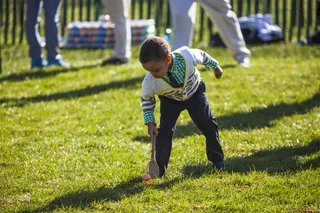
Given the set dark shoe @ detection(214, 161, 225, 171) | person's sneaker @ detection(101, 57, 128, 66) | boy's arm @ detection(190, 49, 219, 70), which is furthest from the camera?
person's sneaker @ detection(101, 57, 128, 66)

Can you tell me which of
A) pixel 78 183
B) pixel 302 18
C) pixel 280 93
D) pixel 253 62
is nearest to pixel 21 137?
pixel 78 183

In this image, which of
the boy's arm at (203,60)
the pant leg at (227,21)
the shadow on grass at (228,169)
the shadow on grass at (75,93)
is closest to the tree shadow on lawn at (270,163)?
the shadow on grass at (228,169)

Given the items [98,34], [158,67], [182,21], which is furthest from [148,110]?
[98,34]

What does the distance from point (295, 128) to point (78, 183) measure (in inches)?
91.9

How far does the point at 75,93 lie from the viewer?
24.5ft

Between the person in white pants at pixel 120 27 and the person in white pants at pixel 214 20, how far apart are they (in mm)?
979

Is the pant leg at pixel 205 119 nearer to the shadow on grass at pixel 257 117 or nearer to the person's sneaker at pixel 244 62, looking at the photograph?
the shadow on grass at pixel 257 117

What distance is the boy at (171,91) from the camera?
4.18m

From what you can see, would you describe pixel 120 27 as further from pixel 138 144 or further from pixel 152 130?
pixel 152 130

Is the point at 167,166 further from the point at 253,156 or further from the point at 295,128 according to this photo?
the point at 295,128

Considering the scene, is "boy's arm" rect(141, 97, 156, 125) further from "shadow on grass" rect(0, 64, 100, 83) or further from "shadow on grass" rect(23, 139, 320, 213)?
"shadow on grass" rect(0, 64, 100, 83)

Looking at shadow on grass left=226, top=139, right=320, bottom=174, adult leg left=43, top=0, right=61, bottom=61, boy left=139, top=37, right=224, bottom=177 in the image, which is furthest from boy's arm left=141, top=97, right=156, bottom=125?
adult leg left=43, top=0, right=61, bottom=61

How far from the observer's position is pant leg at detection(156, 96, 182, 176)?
14.9ft

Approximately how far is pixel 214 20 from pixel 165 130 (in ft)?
13.8
